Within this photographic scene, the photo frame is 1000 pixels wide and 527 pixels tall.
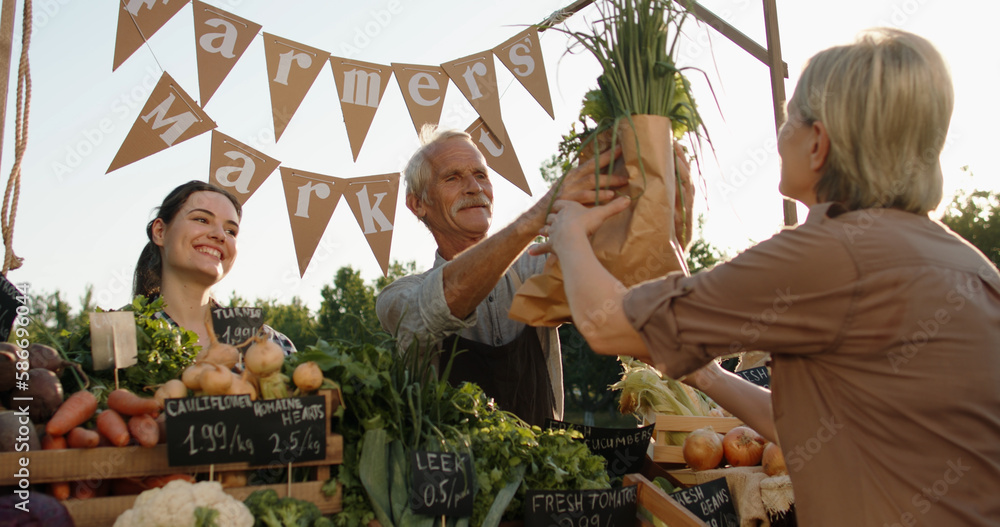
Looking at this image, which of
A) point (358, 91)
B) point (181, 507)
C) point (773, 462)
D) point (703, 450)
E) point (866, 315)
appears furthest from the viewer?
point (358, 91)

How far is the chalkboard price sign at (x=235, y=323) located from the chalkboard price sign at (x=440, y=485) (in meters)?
0.73

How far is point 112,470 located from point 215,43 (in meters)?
2.83

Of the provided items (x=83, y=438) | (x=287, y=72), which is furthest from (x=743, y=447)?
(x=287, y=72)

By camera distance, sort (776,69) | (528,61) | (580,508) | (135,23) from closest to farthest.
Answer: (580,508) → (135,23) → (776,69) → (528,61)

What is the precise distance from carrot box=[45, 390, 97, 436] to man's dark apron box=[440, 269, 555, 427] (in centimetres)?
118

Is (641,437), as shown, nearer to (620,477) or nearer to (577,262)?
(620,477)

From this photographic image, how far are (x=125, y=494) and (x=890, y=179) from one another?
1.68 metres

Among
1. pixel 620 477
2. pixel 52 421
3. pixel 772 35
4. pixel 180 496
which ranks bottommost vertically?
pixel 620 477

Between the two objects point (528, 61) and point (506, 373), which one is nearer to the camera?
point (506, 373)

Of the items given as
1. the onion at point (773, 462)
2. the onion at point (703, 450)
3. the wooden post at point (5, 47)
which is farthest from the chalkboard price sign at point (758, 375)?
the wooden post at point (5, 47)

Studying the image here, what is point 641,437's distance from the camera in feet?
7.50

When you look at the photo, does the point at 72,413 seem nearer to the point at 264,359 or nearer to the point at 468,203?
the point at 264,359

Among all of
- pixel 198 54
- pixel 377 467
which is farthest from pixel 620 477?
pixel 198 54

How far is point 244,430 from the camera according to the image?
152cm
